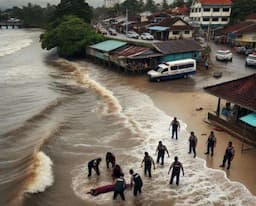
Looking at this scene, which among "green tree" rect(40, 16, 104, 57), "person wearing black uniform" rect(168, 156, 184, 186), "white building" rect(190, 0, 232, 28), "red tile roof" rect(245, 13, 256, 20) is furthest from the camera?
"white building" rect(190, 0, 232, 28)

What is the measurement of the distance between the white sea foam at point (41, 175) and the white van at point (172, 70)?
19059mm

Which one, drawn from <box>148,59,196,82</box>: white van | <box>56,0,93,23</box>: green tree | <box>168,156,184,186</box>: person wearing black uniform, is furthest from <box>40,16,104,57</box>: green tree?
<box>168,156,184,186</box>: person wearing black uniform

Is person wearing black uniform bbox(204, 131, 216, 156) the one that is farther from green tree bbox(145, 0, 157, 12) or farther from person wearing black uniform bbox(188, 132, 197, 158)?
green tree bbox(145, 0, 157, 12)

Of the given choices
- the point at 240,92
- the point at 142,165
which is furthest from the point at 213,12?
the point at 142,165

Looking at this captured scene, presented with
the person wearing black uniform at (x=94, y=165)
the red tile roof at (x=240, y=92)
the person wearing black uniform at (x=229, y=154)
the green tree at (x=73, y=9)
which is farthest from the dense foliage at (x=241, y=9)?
the person wearing black uniform at (x=94, y=165)

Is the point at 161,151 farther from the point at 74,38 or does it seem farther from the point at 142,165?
the point at 74,38

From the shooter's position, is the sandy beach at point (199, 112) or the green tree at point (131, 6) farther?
the green tree at point (131, 6)

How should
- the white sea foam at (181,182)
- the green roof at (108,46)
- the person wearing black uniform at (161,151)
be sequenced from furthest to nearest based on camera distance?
1. the green roof at (108,46)
2. the person wearing black uniform at (161,151)
3. the white sea foam at (181,182)

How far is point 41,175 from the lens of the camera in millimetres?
16750

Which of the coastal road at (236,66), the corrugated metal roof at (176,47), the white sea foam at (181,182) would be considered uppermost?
the corrugated metal roof at (176,47)

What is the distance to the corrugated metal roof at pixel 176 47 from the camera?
40.8 meters

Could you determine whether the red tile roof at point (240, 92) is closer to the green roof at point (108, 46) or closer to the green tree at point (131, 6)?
Answer: the green roof at point (108, 46)

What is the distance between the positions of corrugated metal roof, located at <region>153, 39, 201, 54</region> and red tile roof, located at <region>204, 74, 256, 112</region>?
18.6 metres

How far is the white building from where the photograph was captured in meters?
70.6
